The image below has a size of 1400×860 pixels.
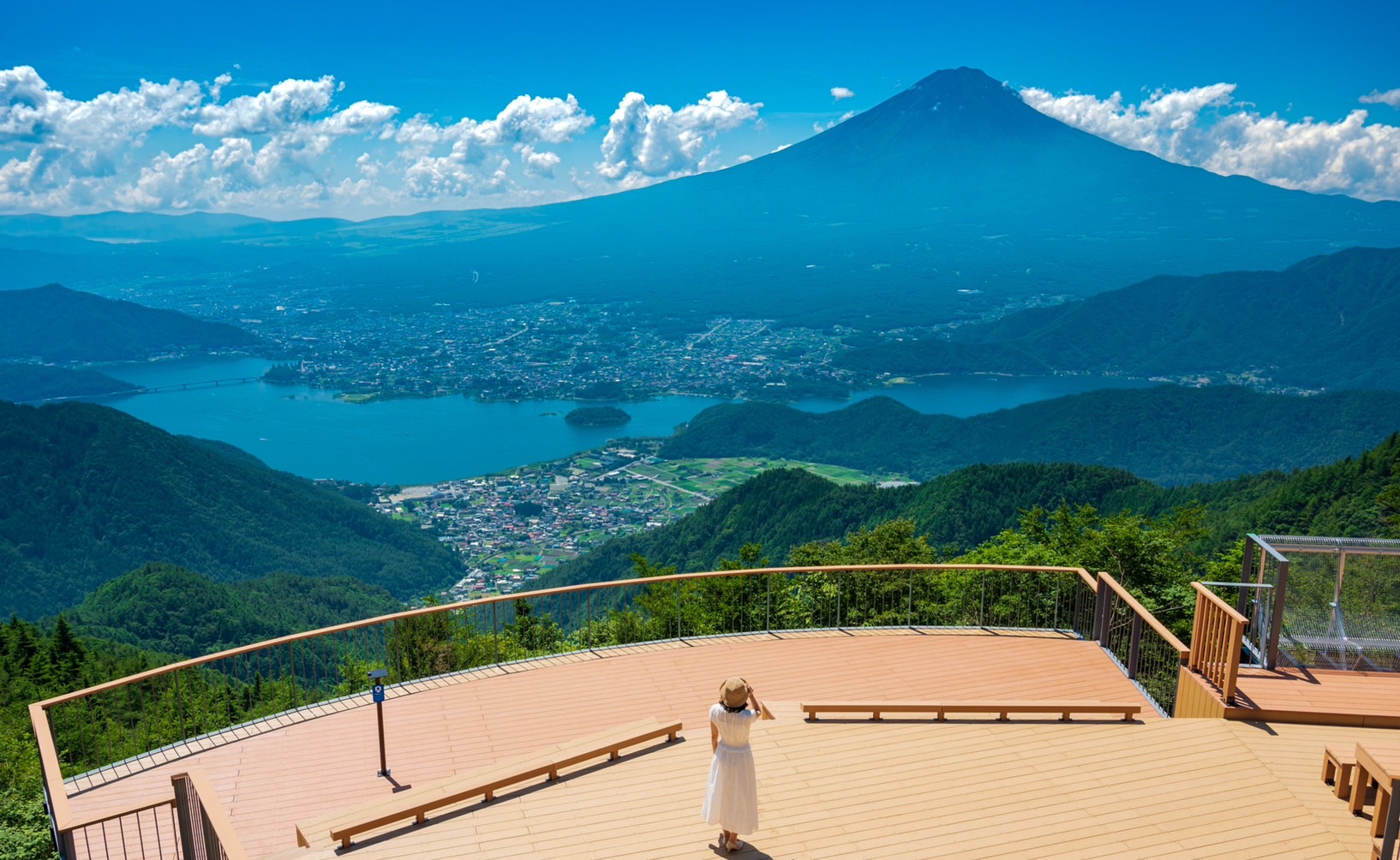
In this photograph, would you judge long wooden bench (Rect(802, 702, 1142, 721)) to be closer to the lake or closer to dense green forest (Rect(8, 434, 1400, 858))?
dense green forest (Rect(8, 434, 1400, 858))

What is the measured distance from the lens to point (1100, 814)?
627 centimetres

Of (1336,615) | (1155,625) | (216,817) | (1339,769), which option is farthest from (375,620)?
(1336,615)

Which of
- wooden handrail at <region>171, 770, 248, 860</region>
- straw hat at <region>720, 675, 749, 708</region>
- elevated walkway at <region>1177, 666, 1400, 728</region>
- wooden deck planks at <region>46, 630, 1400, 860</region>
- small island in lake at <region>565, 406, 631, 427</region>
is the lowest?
small island in lake at <region>565, 406, 631, 427</region>

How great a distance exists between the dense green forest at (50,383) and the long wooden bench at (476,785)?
610ft

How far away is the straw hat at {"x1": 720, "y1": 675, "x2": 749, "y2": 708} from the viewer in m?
5.49

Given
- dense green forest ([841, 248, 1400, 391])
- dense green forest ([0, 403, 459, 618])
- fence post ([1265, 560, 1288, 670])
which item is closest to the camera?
fence post ([1265, 560, 1288, 670])

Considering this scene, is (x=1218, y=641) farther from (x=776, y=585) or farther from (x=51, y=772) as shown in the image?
(x=776, y=585)

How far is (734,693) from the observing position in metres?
5.50

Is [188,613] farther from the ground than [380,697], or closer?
closer

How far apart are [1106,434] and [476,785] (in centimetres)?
12119

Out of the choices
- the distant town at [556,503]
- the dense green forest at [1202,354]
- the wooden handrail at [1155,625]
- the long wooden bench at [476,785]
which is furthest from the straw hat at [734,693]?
the dense green forest at [1202,354]

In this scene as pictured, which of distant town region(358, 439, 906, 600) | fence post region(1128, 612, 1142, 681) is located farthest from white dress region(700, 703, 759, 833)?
distant town region(358, 439, 906, 600)

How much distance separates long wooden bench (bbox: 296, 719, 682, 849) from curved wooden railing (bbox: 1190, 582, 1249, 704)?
454cm

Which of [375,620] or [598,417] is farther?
[598,417]
